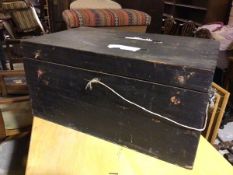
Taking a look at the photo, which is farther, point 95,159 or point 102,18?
point 102,18

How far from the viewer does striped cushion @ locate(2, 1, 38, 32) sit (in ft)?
9.51

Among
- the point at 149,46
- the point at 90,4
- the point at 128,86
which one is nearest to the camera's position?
the point at 128,86

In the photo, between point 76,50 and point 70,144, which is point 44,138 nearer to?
point 70,144

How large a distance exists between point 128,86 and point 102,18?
4.58 feet

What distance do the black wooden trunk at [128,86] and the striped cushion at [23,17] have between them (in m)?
2.30

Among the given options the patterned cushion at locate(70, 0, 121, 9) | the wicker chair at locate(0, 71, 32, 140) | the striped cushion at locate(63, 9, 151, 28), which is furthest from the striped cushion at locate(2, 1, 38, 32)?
the wicker chair at locate(0, 71, 32, 140)

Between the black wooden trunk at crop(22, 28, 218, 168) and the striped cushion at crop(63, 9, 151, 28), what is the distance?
1012 mm

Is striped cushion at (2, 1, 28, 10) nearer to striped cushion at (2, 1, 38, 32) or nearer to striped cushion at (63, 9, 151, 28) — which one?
striped cushion at (2, 1, 38, 32)

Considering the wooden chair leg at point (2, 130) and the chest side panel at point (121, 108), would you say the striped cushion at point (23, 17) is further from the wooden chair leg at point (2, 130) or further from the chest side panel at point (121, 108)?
the chest side panel at point (121, 108)

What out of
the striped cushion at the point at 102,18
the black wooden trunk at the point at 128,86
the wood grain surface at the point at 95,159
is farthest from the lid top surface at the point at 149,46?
the striped cushion at the point at 102,18

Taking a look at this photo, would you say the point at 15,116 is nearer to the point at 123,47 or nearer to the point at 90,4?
the point at 123,47

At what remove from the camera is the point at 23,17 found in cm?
294

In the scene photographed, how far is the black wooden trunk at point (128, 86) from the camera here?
0.62m

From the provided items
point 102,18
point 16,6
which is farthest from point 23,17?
point 102,18
